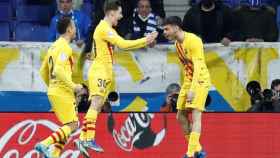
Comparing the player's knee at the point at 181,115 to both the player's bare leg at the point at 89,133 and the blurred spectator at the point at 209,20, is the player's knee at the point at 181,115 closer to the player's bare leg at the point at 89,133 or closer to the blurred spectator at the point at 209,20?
the player's bare leg at the point at 89,133

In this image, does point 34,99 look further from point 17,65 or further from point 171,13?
point 171,13

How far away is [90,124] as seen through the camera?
1406 centimetres

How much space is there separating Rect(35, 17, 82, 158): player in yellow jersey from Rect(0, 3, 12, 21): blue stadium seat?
4.11m

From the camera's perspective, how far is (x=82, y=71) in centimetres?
1630

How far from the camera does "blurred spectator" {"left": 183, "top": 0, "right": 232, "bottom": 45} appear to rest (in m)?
16.6

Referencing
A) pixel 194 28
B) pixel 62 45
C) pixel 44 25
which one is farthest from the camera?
pixel 44 25

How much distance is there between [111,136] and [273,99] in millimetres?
2592

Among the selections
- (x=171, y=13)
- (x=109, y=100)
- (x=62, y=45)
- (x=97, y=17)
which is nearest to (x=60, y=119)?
(x=62, y=45)

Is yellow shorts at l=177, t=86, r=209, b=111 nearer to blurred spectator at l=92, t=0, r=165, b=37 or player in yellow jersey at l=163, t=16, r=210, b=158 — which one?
player in yellow jersey at l=163, t=16, r=210, b=158

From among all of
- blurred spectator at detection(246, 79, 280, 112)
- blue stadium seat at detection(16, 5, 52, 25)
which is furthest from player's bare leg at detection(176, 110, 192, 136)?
blue stadium seat at detection(16, 5, 52, 25)

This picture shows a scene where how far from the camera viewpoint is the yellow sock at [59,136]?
13.7 meters

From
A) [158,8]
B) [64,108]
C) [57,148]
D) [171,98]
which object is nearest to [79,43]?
[171,98]

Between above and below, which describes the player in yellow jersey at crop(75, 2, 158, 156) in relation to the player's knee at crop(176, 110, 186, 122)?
above

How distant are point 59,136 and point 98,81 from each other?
1.03 meters
